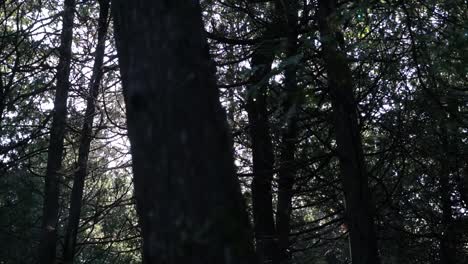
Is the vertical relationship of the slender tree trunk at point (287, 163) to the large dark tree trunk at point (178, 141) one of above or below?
above

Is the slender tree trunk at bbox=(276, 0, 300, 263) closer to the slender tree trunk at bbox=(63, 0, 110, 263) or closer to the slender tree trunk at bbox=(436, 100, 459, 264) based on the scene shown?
the slender tree trunk at bbox=(436, 100, 459, 264)

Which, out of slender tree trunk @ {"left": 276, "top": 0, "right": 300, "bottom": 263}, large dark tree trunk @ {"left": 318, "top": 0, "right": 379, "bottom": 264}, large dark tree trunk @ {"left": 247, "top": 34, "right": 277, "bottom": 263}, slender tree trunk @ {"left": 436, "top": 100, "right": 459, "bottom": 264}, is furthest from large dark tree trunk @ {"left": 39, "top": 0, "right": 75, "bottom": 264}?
slender tree trunk @ {"left": 436, "top": 100, "right": 459, "bottom": 264}

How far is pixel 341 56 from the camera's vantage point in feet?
17.4

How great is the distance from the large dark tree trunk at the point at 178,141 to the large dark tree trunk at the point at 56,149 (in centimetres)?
607

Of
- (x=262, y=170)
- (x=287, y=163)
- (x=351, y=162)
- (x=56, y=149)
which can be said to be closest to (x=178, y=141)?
(x=351, y=162)

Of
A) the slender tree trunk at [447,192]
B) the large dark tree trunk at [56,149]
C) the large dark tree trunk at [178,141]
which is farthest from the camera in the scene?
the slender tree trunk at [447,192]

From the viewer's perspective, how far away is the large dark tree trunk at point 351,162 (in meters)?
6.32

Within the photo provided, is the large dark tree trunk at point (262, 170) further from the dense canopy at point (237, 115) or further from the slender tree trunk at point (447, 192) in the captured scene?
the slender tree trunk at point (447, 192)

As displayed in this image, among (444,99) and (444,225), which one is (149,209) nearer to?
(444,99)

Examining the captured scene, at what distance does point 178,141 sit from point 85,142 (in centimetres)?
699

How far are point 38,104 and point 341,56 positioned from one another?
6672 millimetres

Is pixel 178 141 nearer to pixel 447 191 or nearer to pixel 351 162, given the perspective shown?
pixel 351 162

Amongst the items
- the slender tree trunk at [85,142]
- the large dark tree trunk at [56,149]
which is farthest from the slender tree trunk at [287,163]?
the large dark tree trunk at [56,149]

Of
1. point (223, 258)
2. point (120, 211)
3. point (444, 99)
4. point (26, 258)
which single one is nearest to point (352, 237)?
point (444, 99)
